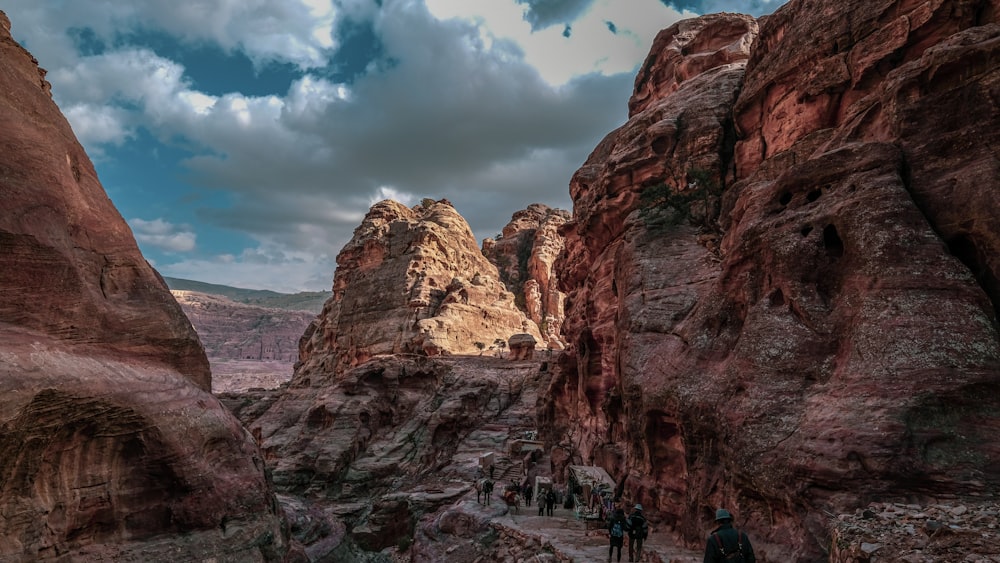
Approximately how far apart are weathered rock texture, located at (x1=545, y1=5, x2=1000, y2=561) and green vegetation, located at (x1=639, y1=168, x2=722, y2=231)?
19.5 inches

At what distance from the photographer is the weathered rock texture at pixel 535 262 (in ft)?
275

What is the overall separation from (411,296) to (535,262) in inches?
1394

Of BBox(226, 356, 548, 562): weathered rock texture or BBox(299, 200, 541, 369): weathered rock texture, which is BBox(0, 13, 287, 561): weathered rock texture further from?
BBox(299, 200, 541, 369): weathered rock texture

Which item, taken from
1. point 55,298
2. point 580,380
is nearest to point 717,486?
point 580,380

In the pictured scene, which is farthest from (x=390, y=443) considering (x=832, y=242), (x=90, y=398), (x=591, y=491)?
(x=832, y=242)

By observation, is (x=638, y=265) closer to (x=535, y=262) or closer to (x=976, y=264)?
(x=976, y=264)

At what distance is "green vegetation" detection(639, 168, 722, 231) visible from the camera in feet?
79.6

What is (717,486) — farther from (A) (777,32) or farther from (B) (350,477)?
(B) (350,477)

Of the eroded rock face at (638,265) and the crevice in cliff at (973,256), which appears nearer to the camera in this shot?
the crevice in cliff at (973,256)

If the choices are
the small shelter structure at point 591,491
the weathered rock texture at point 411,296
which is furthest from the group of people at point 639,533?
the weathered rock texture at point 411,296

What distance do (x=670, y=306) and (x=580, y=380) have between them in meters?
10.9

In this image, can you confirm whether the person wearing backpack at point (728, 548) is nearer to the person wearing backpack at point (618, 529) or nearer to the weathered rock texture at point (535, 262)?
the person wearing backpack at point (618, 529)

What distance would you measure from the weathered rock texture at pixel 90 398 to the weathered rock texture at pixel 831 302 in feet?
45.0

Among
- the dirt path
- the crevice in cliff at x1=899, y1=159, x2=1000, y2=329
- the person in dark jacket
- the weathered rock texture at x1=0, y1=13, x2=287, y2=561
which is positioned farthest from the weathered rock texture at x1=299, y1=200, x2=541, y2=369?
the crevice in cliff at x1=899, y1=159, x2=1000, y2=329
